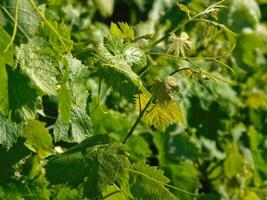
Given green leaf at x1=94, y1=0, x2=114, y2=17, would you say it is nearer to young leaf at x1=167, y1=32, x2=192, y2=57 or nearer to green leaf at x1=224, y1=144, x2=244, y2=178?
green leaf at x1=224, y1=144, x2=244, y2=178

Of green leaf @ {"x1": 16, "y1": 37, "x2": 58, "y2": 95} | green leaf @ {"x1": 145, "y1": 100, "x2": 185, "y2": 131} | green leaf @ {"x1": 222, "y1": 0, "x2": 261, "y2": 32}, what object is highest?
green leaf @ {"x1": 16, "y1": 37, "x2": 58, "y2": 95}

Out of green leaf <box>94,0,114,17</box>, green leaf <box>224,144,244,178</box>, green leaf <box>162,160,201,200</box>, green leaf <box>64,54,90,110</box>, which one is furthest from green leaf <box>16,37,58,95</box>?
green leaf <box>94,0,114,17</box>

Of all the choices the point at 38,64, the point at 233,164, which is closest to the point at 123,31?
the point at 38,64

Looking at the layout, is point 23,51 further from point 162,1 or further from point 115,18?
point 115,18

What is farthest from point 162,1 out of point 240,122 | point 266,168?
point 266,168

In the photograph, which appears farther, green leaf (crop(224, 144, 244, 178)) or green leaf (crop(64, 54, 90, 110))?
green leaf (crop(224, 144, 244, 178))

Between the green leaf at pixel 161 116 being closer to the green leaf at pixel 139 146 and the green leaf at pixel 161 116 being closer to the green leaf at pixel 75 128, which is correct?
the green leaf at pixel 75 128
